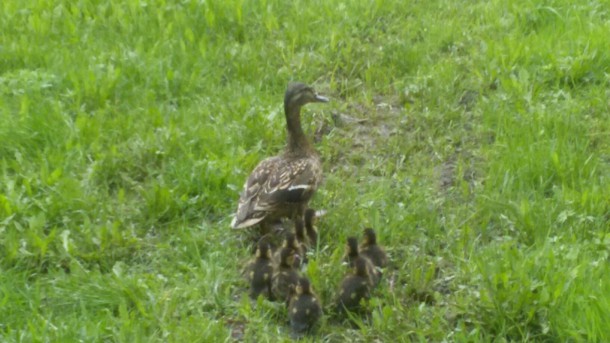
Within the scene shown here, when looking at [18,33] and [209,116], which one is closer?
[209,116]

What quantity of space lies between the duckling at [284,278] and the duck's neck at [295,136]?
4.47ft

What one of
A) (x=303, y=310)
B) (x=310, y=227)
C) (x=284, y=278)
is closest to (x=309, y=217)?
(x=310, y=227)

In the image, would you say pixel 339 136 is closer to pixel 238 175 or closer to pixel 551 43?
pixel 238 175

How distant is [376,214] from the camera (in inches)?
273

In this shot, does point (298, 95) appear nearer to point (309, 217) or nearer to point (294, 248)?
point (309, 217)

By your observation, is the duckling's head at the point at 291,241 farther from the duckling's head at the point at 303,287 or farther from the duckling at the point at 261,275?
the duckling's head at the point at 303,287

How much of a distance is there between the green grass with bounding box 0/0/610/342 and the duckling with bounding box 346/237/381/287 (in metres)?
0.08

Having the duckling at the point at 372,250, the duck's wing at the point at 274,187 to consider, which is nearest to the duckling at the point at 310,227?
the duck's wing at the point at 274,187

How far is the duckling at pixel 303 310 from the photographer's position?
5832 mm

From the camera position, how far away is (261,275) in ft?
20.4

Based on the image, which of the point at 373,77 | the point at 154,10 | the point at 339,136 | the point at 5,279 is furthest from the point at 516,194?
the point at 154,10

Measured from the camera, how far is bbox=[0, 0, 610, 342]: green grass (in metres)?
5.95

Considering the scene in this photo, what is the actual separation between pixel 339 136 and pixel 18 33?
3128 mm

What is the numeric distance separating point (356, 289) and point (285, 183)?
4.16 feet
